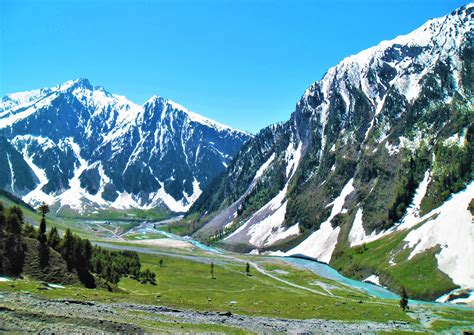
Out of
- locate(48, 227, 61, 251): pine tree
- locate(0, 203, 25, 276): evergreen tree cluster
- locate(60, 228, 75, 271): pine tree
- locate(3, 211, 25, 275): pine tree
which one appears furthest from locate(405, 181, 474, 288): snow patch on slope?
locate(0, 203, 25, 276): evergreen tree cluster

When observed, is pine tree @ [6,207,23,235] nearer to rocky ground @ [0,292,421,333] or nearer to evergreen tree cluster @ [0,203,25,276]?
evergreen tree cluster @ [0,203,25,276]

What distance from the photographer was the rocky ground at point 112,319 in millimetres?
40797

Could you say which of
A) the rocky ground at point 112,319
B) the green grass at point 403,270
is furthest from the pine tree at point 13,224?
the green grass at point 403,270

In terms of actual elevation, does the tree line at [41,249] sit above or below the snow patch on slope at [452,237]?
below

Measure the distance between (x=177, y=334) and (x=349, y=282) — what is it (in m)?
146

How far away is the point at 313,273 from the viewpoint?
19750 centimetres

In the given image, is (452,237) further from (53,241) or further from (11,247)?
(11,247)

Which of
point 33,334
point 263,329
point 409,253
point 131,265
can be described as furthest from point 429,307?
point 33,334

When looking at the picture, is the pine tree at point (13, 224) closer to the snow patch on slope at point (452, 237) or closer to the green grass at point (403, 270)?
the green grass at point (403, 270)

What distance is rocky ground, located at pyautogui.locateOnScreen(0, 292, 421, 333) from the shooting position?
134ft

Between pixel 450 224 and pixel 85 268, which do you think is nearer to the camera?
pixel 85 268

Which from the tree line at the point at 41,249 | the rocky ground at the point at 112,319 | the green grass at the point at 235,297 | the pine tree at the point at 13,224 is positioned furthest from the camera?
the pine tree at the point at 13,224

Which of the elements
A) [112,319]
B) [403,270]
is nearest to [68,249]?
[112,319]

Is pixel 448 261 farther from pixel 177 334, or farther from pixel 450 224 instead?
pixel 177 334
